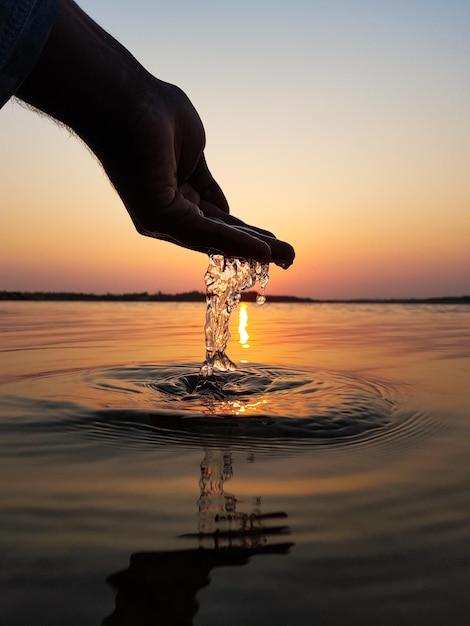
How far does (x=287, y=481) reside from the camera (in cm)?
206

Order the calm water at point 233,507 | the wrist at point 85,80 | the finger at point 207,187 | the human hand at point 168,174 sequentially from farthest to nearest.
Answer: the finger at point 207,187 → the human hand at point 168,174 → the wrist at point 85,80 → the calm water at point 233,507

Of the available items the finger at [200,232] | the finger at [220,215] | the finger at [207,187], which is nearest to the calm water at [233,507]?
the finger at [200,232]

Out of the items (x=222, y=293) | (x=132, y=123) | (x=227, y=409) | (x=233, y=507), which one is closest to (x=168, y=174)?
(x=132, y=123)

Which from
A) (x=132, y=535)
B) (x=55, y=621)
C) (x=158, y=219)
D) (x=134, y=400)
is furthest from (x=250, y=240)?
(x=134, y=400)

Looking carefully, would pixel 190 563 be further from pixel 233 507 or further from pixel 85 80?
pixel 85 80

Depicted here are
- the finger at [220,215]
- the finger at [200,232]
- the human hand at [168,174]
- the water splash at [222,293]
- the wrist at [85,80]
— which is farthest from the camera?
the water splash at [222,293]

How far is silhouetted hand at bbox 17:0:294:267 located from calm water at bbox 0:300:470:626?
992 mm

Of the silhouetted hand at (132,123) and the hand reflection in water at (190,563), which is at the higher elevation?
the silhouetted hand at (132,123)

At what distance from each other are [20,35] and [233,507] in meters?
1.50

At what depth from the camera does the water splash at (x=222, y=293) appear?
3.35 meters

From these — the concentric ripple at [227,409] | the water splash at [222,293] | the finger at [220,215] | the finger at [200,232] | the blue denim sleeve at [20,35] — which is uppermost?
the blue denim sleeve at [20,35]

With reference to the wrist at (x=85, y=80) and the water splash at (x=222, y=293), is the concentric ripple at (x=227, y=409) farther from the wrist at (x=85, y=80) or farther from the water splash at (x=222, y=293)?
the wrist at (x=85, y=80)

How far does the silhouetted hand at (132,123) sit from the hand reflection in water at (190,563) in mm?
1045

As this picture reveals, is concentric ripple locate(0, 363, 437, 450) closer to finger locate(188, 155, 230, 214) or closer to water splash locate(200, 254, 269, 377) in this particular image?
water splash locate(200, 254, 269, 377)
